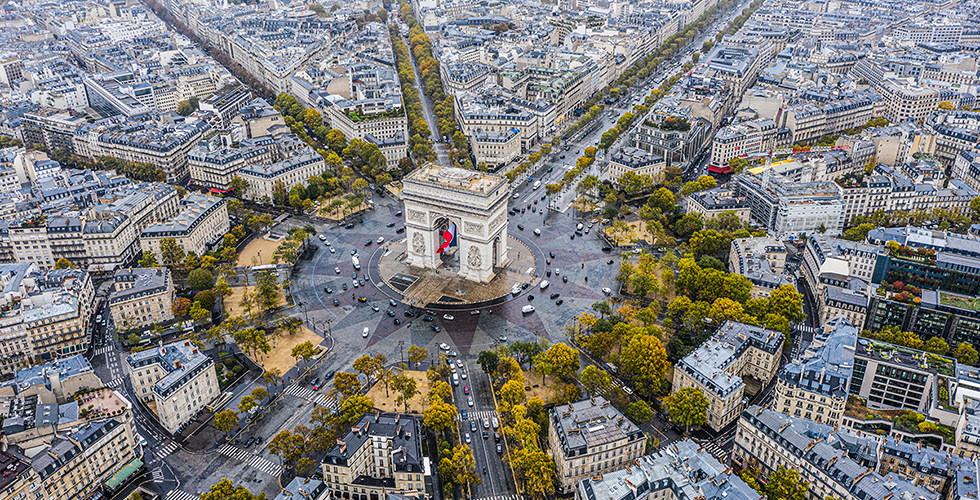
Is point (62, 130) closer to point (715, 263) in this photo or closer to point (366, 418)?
point (366, 418)

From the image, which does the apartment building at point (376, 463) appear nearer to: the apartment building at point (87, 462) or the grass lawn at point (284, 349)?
the grass lawn at point (284, 349)

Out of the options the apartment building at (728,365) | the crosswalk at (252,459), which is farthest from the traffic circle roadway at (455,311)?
the crosswalk at (252,459)

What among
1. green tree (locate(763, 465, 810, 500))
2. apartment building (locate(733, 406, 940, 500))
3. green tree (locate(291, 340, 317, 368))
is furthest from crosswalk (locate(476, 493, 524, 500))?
green tree (locate(291, 340, 317, 368))

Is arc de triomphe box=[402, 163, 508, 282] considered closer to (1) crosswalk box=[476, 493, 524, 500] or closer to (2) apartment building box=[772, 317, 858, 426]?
(1) crosswalk box=[476, 493, 524, 500]

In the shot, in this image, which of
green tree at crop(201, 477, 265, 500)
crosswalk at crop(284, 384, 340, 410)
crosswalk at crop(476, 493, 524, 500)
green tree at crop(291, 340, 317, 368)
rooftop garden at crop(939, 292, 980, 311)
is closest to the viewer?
green tree at crop(201, 477, 265, 500)

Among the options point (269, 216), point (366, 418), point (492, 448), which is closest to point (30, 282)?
point (269, 216)
